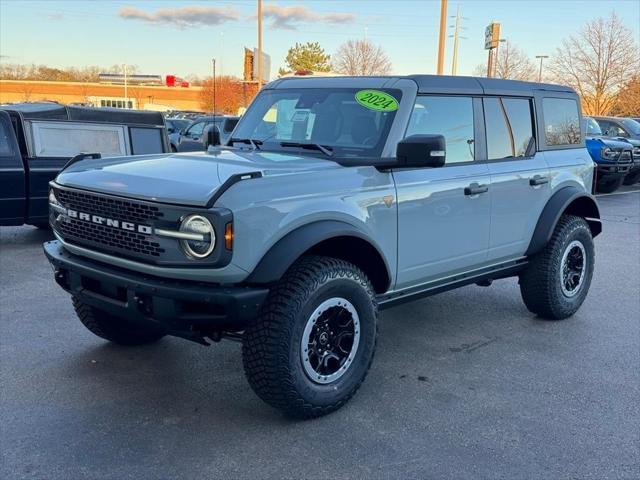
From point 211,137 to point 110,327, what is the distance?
1766 millimetres

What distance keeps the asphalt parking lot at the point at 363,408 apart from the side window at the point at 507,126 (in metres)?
1.47

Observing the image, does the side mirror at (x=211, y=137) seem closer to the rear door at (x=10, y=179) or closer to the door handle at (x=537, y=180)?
the door handle at (x=537, y=180)

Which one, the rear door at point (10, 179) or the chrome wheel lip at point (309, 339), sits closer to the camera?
the chrome wheel lip at point (309, 339)

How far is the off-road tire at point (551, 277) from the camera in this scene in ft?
17.7

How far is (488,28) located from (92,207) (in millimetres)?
24216

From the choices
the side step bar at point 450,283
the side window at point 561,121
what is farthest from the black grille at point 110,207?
the side window at point 561,121

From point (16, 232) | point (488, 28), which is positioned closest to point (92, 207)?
point (16, 232)

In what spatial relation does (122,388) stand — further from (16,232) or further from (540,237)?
(16,232)

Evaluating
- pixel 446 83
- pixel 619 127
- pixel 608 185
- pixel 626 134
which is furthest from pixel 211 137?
pixel 619 127

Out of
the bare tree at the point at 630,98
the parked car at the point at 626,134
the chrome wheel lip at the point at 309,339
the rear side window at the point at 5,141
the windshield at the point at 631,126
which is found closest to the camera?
the chrome wheel lip at the point at 309,339

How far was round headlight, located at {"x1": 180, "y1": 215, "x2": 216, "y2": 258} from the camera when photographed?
10.4 ft

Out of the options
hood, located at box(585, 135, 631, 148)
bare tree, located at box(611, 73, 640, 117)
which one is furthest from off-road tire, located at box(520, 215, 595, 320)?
bare tree, located at box(611, 73, 640, 117)

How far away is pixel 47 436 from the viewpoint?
134 inches

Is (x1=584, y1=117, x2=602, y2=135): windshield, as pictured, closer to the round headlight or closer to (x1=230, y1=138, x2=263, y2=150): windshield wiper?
(x1=230, y1=138, x2=263, y2=150): windshield wiper
